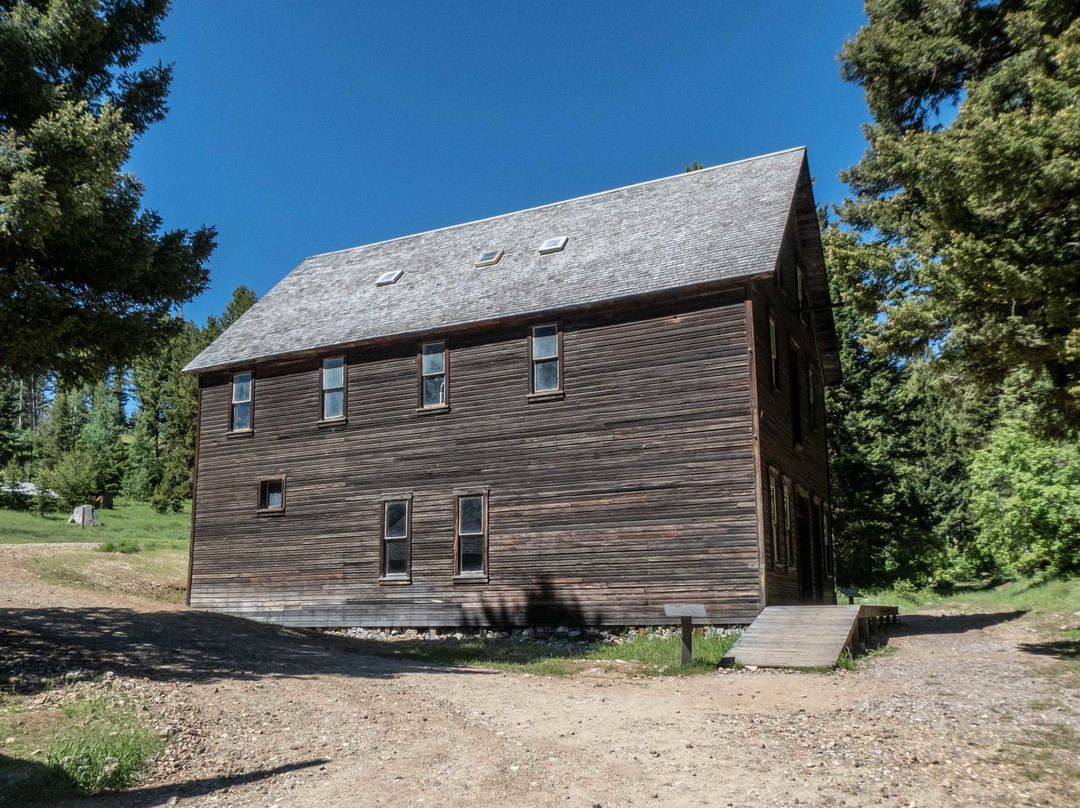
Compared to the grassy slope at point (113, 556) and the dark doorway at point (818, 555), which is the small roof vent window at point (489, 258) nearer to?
the dark doorway at point (818, 555)

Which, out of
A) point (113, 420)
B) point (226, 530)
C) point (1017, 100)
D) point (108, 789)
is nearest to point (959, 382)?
point (1017, 100)

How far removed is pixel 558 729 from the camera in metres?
9.21

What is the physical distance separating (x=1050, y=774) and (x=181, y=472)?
52147 millimetres

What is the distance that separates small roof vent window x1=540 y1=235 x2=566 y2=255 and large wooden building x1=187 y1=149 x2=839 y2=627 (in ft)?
0.26

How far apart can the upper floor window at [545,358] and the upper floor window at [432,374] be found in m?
2.41

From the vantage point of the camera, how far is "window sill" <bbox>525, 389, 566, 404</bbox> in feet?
64.7

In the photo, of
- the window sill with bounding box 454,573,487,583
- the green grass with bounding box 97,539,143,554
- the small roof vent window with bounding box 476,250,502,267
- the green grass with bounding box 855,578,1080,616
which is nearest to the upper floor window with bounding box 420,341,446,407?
the small roof vent window with bounding box 476,250,502,267

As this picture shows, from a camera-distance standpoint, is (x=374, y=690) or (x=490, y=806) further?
(x=374, y=690)

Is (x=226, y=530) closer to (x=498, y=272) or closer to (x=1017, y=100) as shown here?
(x=498, y=272)

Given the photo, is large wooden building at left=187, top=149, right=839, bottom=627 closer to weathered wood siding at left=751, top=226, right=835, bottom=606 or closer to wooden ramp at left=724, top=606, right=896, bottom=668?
weathered wood siding at left=751, top=226, right=835, bottom=606

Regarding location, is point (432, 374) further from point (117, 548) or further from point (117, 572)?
point (117, 548)

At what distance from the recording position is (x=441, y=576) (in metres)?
20.7

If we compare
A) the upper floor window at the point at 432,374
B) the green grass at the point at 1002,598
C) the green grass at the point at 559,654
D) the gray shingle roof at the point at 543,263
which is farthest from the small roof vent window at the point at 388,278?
the green grass at the point at 1002,598

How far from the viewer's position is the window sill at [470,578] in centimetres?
2017
